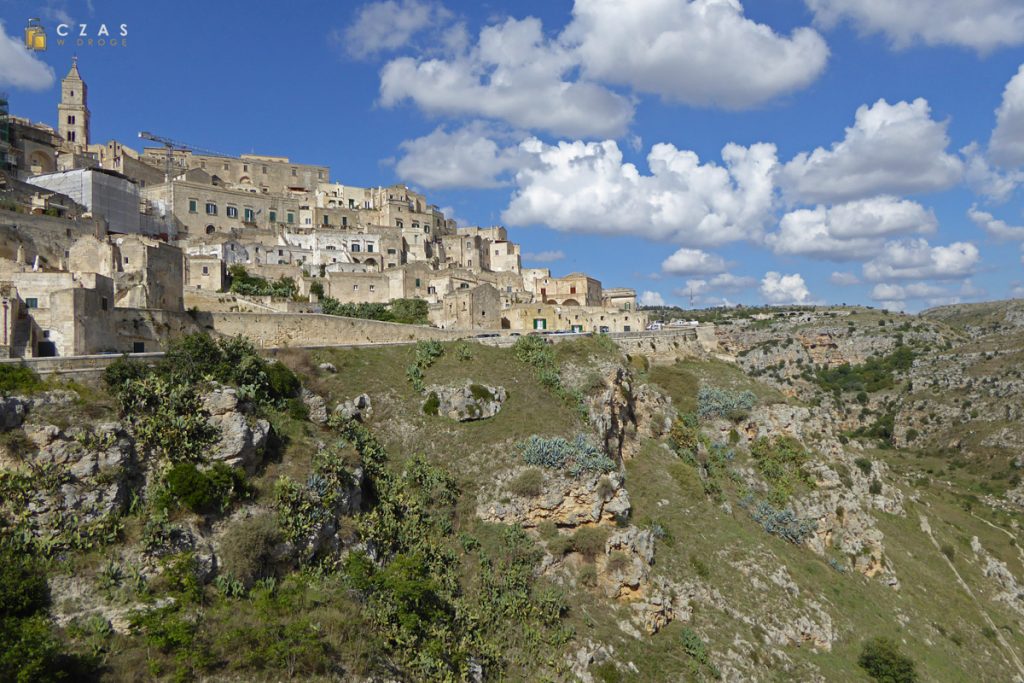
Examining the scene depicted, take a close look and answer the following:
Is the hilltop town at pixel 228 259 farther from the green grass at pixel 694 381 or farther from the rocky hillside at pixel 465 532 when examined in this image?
the green grass at pixel 694 381

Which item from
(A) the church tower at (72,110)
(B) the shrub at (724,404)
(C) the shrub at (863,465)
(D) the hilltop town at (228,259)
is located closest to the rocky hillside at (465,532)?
(B) the shrub at (724,404)

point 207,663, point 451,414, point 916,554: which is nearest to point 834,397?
point 916,554

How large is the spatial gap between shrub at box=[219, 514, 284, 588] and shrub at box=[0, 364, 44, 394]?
319 inches

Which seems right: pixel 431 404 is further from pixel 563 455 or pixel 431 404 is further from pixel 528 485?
pixel 563 455

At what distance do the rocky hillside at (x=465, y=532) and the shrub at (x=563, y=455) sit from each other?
0.10 metres

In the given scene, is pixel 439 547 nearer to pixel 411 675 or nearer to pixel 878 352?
pixel 411 675

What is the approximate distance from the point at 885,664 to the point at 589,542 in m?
15.4

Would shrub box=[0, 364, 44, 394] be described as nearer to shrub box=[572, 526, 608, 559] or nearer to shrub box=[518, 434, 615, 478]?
shrub box=[518, 434, 615, 478]

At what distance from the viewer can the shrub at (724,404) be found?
46469mm

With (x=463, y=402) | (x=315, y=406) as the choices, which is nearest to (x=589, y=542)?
(x=463, y=402)

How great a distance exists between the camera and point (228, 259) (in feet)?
171

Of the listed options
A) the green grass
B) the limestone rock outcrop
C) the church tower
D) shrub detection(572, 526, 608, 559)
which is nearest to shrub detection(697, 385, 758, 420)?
the green grass

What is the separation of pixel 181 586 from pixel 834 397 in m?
103

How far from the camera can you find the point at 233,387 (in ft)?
88.7
